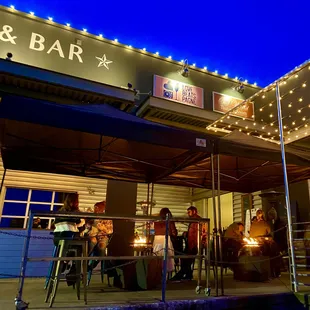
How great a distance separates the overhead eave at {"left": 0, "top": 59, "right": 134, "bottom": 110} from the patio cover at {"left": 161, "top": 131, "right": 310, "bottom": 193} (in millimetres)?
2856

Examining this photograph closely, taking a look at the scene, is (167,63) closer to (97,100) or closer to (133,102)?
(133,102)

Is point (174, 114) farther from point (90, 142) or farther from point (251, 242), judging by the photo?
point (251, 242)

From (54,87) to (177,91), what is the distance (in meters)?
3.98

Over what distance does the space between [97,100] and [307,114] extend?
670cm

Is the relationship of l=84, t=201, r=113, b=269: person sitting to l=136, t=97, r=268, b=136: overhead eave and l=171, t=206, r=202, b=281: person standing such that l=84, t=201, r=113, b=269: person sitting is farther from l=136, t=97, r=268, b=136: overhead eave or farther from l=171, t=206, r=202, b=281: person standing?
l=136, t=97, r=268, b=136: overhead eave

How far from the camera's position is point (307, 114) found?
31.4 feet

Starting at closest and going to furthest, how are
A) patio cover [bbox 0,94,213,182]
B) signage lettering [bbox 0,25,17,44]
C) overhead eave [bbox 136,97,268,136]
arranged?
1. patio cover [bbox 0,94,213,182]
2. signage lettering [bbox 0,25,17,44]
3. overhead eave [bbox 136,97,268,136]

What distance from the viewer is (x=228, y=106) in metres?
10.5

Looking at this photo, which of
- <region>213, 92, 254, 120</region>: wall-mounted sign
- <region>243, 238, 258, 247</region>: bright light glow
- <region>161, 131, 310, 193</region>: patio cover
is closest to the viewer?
<region>161, 131, 310, 193</region>: patio cover

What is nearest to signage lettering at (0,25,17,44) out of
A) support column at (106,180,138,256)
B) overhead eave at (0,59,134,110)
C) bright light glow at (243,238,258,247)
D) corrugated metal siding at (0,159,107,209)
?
overhead eave at (0,59,134,110)

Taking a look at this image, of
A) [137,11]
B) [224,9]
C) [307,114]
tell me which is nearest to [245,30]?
[224,9]

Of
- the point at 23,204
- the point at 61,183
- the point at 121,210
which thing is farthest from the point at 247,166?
the point at 23,204

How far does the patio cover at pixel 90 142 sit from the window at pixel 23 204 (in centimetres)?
322

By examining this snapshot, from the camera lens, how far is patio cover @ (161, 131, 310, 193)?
15.1 feet
